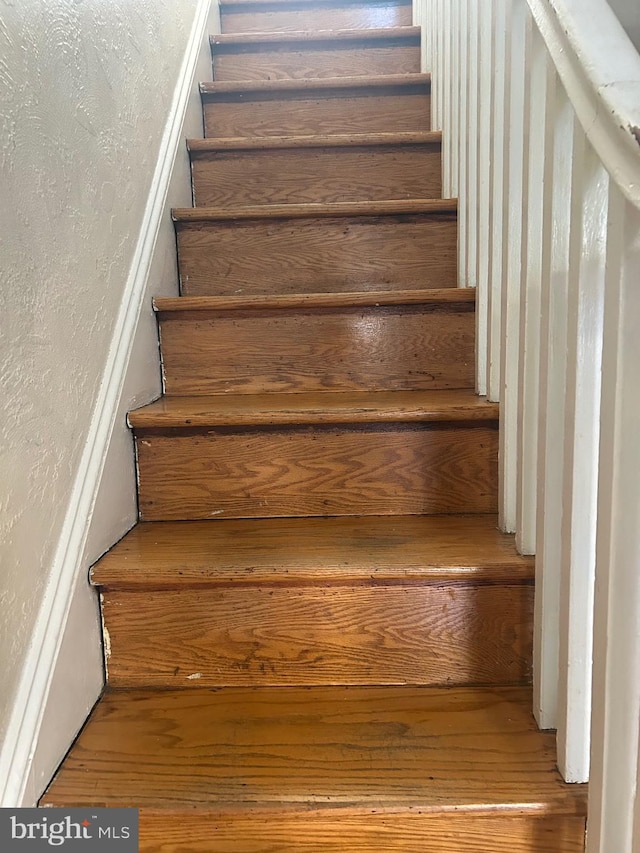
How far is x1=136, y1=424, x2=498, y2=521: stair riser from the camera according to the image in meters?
1.11

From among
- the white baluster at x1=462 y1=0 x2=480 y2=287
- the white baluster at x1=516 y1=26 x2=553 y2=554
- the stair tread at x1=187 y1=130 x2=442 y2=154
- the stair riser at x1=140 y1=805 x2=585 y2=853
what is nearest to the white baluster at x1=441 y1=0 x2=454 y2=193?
the stair tread at x1=187 y1=130 x2=442 y2=154

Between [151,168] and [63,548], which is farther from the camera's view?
[151,168]

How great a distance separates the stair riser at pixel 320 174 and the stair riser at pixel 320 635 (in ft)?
3.75

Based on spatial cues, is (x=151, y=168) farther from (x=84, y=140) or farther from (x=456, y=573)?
(x=456, y=573)

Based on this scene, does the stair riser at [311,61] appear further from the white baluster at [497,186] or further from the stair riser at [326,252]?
the white baluster at [497,186]

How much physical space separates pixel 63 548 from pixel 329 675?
0.45m

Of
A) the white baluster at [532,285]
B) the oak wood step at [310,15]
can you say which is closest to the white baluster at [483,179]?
the white baluster at [532,285]

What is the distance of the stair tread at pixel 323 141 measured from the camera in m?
1.61

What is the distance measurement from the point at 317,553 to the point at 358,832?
38 centimetres

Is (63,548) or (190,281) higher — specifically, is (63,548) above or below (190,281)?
below

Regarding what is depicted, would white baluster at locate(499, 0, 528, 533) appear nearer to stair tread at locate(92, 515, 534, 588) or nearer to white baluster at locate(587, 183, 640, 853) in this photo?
stair tread at locate(92, 515, 534, 588)

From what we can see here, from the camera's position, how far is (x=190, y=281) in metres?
1.48

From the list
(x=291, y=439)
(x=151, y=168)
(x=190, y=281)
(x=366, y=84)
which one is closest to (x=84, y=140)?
(x=151, y=168)

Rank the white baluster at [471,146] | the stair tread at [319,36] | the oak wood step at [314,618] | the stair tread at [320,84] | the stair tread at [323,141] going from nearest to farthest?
the oak wood step at [314,618] < the white baluster at [471,146] < the stair tread at [323,141] < the stair tread at [320,84] < the stair tread at [319,36]
